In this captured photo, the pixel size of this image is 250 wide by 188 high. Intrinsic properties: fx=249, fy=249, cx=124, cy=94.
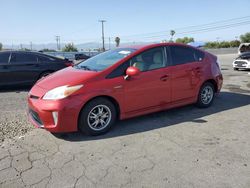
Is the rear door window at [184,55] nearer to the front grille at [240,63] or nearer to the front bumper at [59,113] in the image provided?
the front bumper at [59,113]

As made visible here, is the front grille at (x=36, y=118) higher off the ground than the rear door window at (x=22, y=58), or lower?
lower

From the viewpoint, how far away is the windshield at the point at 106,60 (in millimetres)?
4471

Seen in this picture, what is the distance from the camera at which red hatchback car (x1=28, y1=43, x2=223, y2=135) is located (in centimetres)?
384

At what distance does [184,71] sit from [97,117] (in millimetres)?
2130

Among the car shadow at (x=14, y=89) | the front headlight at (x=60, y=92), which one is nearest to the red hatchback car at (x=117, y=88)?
the front headlight at (x=60, y=92)

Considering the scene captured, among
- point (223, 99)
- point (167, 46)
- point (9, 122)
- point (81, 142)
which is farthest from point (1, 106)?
point (223, 99)

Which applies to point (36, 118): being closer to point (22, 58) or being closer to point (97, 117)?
point (97, 117)

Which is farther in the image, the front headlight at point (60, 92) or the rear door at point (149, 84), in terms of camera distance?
the rear door at point (149, 84)

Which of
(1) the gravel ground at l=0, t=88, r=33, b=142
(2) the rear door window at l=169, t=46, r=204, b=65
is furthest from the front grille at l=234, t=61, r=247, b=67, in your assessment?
(1) the gravel ground at l=0, t=88, r=33, b=142

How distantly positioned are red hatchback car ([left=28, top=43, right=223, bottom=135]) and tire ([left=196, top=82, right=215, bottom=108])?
0.9 inches

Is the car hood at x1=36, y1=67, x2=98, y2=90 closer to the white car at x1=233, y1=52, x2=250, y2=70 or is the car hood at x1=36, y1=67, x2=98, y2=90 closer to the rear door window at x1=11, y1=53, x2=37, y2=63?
the rear door window at x1=11, y1=53, x2=37, y2=63

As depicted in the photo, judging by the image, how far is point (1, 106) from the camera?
612cm

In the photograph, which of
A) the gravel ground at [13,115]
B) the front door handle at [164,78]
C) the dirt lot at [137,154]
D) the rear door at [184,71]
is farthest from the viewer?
the rear door at [184,71]

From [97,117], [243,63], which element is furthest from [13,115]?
[243,63]
